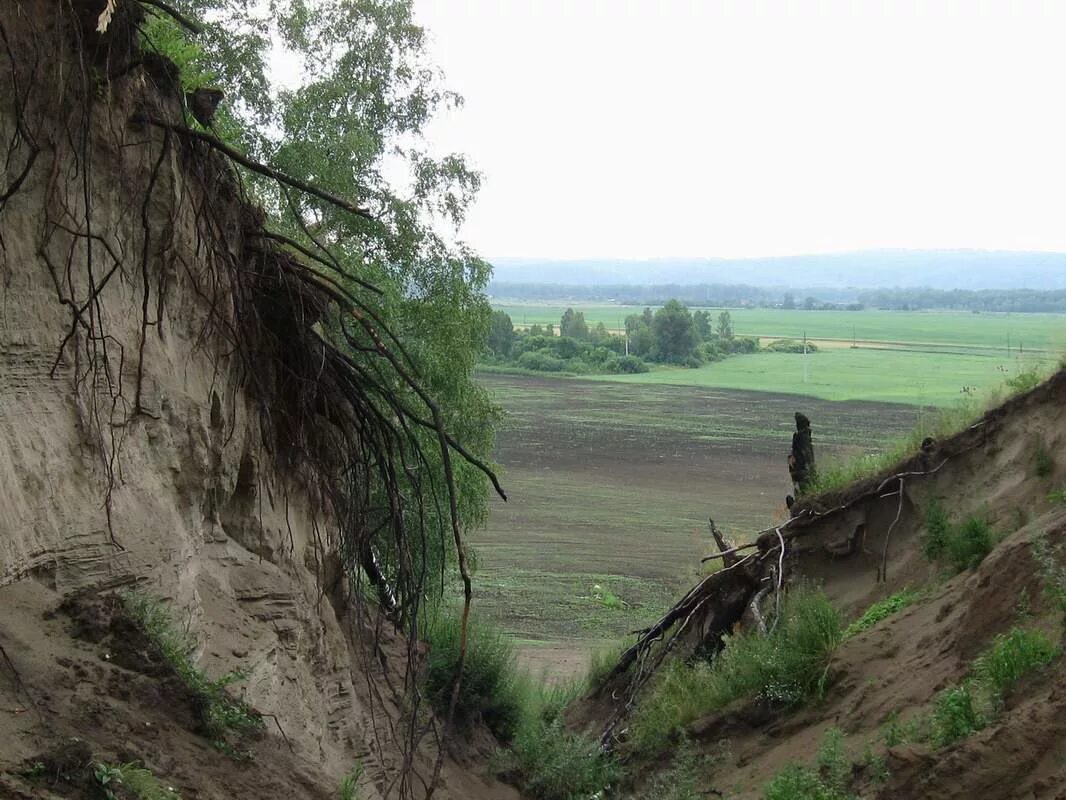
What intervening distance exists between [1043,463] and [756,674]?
345 centimetres

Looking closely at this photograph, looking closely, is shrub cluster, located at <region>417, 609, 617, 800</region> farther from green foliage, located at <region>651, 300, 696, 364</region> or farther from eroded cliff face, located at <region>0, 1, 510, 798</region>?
green foliage, located at <region>651, 300, 696, 364</region>

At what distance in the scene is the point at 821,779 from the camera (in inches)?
344

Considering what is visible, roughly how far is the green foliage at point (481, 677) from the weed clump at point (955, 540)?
20.8 feet

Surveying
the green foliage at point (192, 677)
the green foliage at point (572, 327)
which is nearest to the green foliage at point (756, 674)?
the green foliage at point (192, 677)

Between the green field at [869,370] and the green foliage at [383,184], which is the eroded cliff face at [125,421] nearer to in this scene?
the green foliage at [383,184]

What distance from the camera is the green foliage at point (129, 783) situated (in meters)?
4.61

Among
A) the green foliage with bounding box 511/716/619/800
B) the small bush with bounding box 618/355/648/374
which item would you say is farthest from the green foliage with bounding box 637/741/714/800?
the small bush with bounding box 618/355/648/374

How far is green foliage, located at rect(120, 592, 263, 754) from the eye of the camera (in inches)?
232

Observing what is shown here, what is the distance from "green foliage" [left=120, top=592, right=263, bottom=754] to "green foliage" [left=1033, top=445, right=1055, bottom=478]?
25.5 ft

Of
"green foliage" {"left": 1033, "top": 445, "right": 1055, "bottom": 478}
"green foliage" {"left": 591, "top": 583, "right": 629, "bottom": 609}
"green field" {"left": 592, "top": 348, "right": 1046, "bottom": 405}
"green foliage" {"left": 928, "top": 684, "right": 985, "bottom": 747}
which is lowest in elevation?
"green foliage" {"left": 591, "top": 583, "right": 629, "bottom": 609}

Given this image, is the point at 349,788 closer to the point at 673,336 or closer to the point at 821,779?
the point at 821,779

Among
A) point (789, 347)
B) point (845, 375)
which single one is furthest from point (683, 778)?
point (789, 347)

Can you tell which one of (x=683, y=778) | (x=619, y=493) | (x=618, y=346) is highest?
(x=683, y=778)

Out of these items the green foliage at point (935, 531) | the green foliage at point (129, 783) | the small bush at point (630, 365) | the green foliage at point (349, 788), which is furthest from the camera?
the small bush at point (630, 365)
